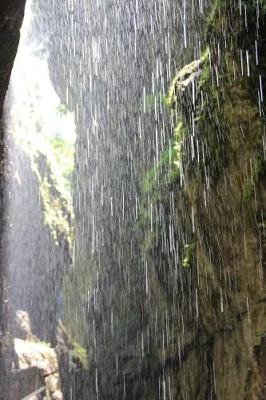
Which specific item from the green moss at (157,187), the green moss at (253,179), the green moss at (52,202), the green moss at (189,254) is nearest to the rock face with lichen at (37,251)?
the green moss at (52,202)

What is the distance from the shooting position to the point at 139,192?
1033 centimetres

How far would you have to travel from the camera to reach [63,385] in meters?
11.2

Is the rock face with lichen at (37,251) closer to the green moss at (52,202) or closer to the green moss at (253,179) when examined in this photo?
the green moss at (52,202)

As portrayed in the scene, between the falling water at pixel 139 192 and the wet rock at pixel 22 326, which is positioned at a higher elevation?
the falling water at pixel 139 192

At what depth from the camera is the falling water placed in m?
6.03

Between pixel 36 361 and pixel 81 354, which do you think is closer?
pixel 36 361

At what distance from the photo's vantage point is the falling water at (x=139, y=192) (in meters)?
6.03

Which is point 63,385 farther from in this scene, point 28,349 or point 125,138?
point 125,138

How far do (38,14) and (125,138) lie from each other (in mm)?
5218

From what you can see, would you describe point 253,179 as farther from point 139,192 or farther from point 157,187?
point 139,192

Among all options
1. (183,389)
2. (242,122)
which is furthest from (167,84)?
(183,389)

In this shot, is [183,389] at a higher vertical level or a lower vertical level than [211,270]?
lower

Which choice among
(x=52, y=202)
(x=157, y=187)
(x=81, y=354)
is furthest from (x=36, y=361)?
(x=157, y=187)

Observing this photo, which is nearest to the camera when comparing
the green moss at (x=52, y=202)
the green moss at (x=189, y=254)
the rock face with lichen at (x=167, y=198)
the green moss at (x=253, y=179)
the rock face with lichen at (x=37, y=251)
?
the green moss at (x=253, y=179)
